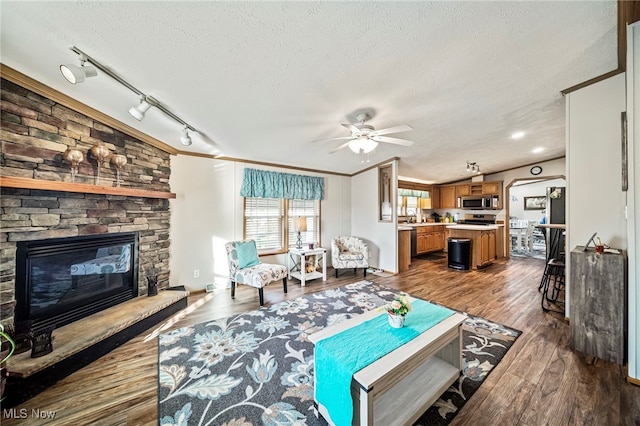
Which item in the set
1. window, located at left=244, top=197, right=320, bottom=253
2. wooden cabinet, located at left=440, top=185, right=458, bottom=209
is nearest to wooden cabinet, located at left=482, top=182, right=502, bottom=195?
wooden cabinet, located at left=440, top=185, right=458, bottom=209

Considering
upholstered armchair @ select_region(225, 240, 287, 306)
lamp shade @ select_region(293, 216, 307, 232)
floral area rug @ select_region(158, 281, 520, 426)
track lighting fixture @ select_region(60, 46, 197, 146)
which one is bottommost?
floral area rug @ select_region(158, 281, 520, 426)

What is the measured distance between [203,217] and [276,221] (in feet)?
4.55

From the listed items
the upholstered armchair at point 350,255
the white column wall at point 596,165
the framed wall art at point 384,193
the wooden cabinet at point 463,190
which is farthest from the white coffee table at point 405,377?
the wooden cabinet at point 463,190

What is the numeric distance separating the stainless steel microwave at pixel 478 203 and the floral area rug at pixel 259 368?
4.76m

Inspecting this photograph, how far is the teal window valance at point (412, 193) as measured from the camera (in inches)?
259

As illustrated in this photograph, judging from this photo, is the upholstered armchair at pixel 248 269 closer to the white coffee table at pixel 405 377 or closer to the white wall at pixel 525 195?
the white coffee table at pixel 405 377

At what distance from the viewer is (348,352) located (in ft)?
4.55

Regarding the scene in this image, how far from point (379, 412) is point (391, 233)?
3.72 meters

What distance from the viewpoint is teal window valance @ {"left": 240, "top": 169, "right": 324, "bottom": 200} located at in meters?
4.20

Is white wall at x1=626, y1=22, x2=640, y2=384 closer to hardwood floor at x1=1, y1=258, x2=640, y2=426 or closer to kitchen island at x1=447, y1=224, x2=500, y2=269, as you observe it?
hardwood floor at x1=1, y1=258, x2=640, y2=426

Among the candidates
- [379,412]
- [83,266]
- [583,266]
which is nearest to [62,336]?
[83,266]

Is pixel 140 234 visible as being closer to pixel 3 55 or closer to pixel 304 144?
pixel 3 55

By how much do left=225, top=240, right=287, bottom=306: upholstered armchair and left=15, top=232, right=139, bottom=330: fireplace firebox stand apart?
3.95 ft

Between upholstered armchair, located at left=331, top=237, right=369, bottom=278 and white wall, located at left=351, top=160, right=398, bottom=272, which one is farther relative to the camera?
white wall, located at left=351, top=160, right=398, bottom=272
